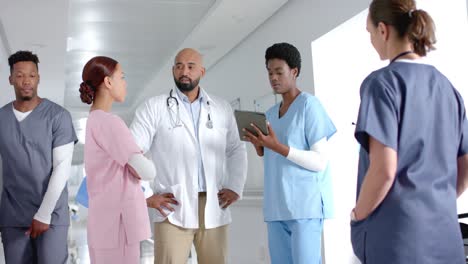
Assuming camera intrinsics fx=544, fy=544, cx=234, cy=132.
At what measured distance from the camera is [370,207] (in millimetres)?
1414

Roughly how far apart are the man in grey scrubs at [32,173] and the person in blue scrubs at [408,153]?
4.29 ft

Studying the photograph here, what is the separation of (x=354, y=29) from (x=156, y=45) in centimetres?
296

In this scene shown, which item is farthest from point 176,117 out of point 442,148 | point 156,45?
point 156,45

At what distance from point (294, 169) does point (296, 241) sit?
0.30m

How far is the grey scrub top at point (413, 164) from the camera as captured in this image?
1389 millimetres

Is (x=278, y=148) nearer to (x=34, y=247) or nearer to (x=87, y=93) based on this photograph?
(x=87, y=93)

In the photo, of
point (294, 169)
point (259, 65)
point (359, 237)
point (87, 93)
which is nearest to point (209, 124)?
point (294, 169)

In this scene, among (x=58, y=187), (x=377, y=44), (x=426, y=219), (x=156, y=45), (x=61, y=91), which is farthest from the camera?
(x=61, y=91)

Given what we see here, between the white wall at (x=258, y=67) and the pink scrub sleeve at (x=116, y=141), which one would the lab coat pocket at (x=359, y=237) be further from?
the white wall at (x=258, y=67)

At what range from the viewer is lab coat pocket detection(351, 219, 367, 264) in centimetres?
147

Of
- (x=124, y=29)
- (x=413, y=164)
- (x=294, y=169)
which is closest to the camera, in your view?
(x=413, y=164)

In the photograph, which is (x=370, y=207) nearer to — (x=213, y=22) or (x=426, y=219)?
(x=426, y=219)

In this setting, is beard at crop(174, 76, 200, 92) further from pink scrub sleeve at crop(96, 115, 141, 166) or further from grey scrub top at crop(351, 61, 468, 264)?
grey scrub top at crop(351, 61, 468, 264)

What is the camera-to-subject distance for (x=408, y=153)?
141 centimetres
